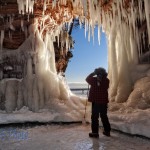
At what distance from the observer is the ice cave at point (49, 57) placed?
935 centimetres

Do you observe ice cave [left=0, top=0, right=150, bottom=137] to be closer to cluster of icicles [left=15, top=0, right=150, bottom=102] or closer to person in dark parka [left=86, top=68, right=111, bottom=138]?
cluster of icicles [left=15, top=0, right=150, bottom=102]

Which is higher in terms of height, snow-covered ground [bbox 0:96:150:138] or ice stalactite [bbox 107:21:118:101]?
ice stalactite [bbox 107:21:118:101]

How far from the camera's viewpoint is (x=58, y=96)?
1078 cm

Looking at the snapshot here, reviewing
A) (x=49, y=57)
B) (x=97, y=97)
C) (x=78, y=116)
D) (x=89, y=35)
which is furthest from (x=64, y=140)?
(x=49, y=57)

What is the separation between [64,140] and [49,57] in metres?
6.11

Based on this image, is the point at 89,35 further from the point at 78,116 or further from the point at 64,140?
the point at 64,140

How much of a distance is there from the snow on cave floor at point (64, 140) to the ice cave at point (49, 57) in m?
1.50

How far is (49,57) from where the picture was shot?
1208cm

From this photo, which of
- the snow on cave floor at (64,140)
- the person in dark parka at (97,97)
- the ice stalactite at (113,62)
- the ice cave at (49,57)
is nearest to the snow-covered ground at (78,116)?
the ice cave at (49,57)

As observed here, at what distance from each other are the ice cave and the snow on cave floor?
1.50 m

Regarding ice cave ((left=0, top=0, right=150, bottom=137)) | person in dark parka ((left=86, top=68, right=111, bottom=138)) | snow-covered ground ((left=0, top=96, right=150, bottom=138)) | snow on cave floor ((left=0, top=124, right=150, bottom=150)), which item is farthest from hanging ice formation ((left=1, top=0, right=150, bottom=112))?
person in dark parka ((left=86, top=68, right=111, bottom=138))

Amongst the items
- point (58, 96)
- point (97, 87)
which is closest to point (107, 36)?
point (58, 96)

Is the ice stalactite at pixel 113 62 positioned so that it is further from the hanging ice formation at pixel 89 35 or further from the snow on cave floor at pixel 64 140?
the snow on cave floor at pixel 64 140

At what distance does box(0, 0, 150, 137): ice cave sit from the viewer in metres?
9.35
